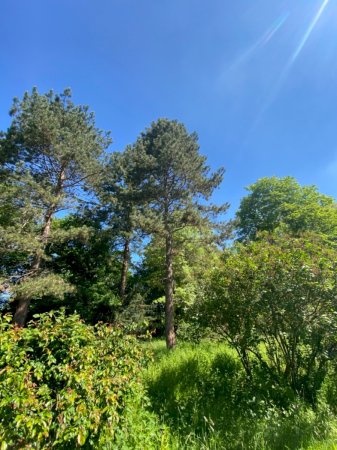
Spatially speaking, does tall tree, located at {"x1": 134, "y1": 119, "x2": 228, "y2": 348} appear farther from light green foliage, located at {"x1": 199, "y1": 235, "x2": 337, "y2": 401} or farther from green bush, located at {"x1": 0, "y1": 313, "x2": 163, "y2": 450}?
→ green bush, located at {"x1": 0, "y1": 313, "x2": 163, "y2": 450}

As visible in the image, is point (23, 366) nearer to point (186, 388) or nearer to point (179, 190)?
point (186, 388)

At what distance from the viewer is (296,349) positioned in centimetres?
573

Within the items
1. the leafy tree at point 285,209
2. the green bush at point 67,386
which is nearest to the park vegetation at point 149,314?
the green bush at point 67,386

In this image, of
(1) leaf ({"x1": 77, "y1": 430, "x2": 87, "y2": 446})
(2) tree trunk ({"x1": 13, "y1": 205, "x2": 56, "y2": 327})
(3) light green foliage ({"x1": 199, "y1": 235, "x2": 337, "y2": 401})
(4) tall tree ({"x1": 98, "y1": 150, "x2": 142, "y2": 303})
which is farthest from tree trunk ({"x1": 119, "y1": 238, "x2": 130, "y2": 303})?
(1) leaf ({"x1": 77, "y1": 430, "x2": 87, "y2": 446})

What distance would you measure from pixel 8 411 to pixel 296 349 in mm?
5527

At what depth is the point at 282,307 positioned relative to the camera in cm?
522

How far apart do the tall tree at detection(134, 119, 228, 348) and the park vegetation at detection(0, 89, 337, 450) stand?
7 cm

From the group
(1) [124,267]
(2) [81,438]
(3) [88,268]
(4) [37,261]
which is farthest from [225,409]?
(3) [88,268]

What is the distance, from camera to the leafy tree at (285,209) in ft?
60.4

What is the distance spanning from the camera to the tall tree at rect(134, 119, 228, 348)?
41.4 ft

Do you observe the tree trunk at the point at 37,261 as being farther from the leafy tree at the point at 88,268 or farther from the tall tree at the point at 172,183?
the tall tree at the point at 172,183

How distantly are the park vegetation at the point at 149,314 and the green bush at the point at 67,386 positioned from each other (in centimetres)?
2

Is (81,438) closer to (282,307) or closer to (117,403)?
(117,403)

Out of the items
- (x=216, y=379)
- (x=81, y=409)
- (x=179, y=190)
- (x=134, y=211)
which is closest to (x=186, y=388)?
(x=216, y=379)
